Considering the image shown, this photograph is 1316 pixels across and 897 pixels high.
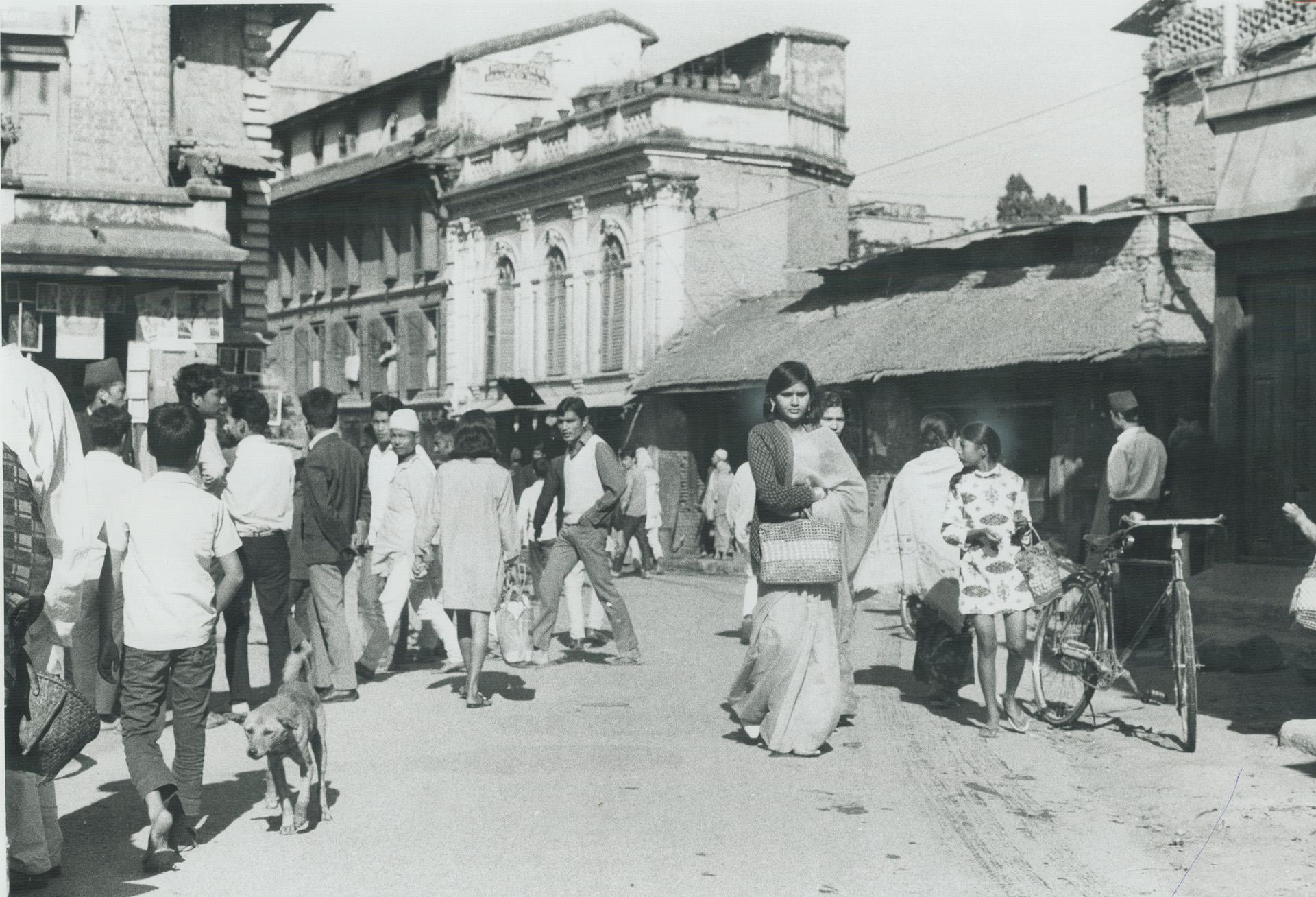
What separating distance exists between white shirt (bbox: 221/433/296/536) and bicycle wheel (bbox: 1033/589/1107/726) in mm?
4686

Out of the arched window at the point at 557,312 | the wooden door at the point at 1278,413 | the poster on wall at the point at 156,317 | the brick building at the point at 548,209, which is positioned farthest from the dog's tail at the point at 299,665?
the arched window at the point at 557,312

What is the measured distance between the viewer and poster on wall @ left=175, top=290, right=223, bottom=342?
856 inches

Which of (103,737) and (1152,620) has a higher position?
(1152,620)

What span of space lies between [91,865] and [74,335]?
16079 mm

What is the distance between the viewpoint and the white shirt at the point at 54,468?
5375 mm

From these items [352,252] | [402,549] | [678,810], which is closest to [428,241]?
[352,252]

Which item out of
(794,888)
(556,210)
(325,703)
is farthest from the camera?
(556,210)

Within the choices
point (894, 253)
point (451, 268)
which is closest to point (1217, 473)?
point (894, 253)

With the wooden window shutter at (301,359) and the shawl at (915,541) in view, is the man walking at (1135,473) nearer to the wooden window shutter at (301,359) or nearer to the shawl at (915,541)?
the shawl at (915,541)

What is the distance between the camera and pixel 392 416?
476 inches

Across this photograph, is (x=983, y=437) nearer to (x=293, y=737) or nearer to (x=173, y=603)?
(x=293, y=737)

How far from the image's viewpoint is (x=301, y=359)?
50469 mm

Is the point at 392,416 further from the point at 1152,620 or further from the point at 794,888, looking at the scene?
the point at 794,888

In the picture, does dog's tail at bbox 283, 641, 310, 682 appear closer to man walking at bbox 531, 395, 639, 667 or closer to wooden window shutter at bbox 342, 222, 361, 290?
man walking at bbox 531, 395, 639, 667
